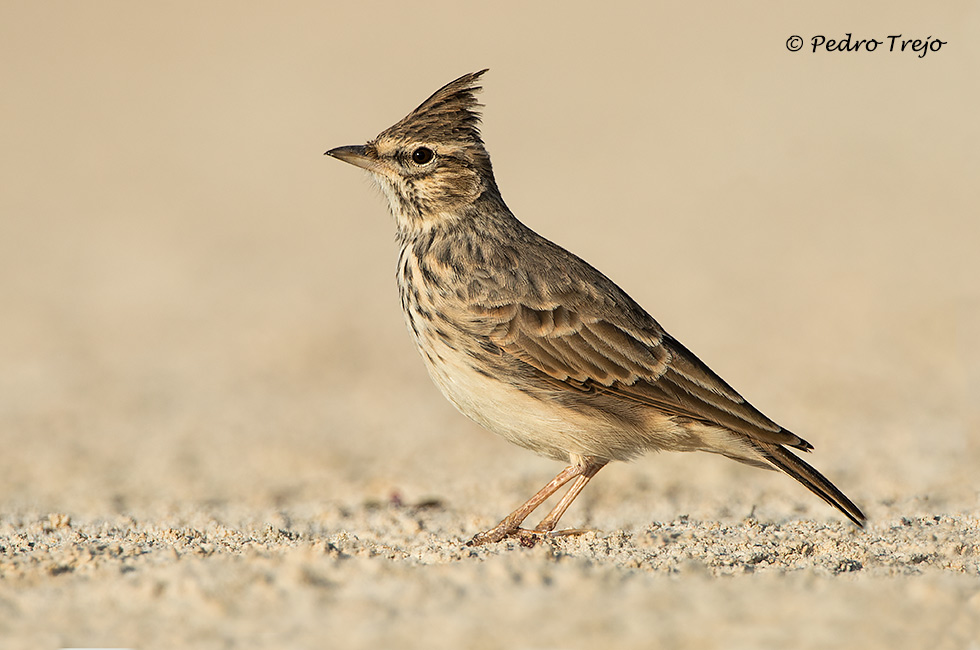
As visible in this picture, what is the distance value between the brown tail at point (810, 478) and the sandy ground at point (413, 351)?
211mm

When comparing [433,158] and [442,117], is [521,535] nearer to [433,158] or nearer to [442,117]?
[433,158]

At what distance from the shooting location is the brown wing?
614 cm

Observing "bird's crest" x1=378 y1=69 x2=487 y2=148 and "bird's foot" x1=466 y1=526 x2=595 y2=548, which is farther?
"bird's crest" x1=378 y1=69 x2=487 y2=148

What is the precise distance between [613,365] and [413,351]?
7.66m

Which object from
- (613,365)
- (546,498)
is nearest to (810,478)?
(613,365)

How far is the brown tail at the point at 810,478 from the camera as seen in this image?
5.95m

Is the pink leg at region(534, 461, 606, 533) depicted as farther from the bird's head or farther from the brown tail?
the bird's head

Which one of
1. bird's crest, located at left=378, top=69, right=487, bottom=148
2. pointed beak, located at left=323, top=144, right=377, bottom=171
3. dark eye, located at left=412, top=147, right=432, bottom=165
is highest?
bird's crest, located at left=378, top=69, right=487, bottom=148

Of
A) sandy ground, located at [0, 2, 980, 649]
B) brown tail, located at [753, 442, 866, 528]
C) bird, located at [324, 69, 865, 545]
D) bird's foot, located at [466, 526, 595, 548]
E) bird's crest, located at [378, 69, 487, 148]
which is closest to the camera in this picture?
sandy ground, located at [0, 2, 980, 649]

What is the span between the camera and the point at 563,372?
6145 mm

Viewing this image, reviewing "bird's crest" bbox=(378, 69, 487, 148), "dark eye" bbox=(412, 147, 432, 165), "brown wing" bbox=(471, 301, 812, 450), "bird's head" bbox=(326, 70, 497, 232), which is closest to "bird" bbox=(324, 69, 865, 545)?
"brown wing" bbox=(471, 301, 812, 450)

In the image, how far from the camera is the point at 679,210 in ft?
63.1

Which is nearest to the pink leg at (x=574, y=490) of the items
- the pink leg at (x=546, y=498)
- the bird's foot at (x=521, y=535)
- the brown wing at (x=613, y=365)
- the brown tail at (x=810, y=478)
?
the pink leg at (x=546, y=498)

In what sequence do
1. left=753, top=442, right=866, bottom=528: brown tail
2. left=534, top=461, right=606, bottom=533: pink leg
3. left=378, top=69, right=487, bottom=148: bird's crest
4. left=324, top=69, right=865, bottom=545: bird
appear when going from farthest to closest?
left=378, top=69, right=487, bottom=148: bird's crest → left=534, top=461, right=606, bottom=533: pink leg → left=324, top=69, right=865, bottom=545: bird → left=753, top=442, right=866, bottom=528: brown tail
